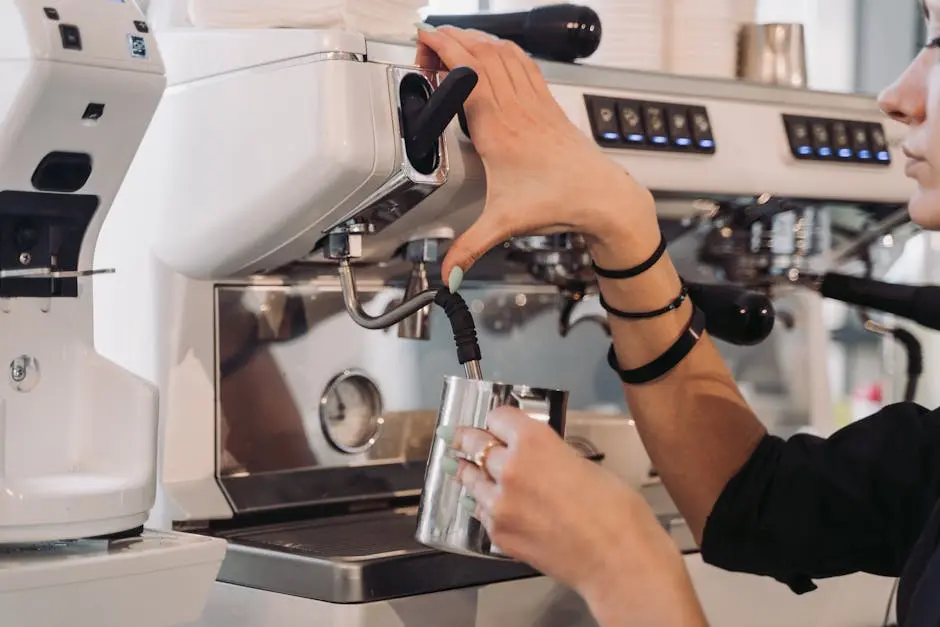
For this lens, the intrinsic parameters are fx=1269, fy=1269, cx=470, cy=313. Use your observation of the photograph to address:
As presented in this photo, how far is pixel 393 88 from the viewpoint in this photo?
0.84m

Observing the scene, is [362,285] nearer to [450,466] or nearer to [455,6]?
[450,466]

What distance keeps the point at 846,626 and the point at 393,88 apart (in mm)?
720

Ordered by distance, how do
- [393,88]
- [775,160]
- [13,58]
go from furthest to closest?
[775,160], [393,88], [13,58]

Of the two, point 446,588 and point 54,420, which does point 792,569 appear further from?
point 54,420

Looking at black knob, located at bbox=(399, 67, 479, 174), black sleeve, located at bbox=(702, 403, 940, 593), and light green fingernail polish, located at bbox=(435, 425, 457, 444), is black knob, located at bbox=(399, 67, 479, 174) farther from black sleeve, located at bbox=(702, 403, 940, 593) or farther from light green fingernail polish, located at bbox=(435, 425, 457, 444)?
black sleeve, located at bbox=(702, 403, 940, 593)

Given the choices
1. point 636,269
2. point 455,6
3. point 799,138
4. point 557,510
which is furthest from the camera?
point 455,6

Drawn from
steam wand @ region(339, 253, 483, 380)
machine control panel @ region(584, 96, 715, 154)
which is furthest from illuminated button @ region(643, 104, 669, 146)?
steam wand @ region(339, 253, 483, 380)

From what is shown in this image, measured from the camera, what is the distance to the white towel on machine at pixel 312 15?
885 mm

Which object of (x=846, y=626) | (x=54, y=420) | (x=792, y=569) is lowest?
(x=846, y=626)

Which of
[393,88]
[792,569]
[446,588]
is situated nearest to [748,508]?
[792,569]

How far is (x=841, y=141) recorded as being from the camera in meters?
1.21

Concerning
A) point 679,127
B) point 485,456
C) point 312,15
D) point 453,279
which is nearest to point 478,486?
point 485,456

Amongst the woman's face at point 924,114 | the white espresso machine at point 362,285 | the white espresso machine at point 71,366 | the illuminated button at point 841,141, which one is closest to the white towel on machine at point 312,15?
the white espresso machine at point 362,285

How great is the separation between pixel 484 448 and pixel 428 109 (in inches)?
9.3
